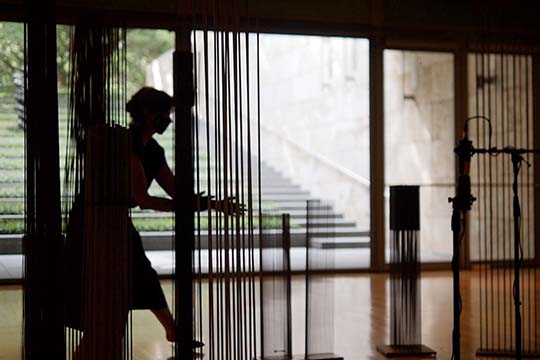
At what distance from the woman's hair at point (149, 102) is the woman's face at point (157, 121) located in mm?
16

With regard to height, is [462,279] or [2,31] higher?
[2,31]

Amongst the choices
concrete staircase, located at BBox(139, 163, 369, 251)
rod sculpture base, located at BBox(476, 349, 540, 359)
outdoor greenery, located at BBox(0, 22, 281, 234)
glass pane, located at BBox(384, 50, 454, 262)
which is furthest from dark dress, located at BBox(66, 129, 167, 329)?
glass pane, located at BBox(384, 50, 454, 262)

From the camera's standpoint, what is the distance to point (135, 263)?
302cm

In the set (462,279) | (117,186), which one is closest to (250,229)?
(117,186)

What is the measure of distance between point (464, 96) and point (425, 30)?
69 cm

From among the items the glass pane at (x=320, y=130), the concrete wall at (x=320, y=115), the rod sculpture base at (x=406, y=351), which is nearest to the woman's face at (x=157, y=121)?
the rod sculpture base at (x=406, y=351)

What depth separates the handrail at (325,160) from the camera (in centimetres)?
765

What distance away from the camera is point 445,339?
3.79 metres

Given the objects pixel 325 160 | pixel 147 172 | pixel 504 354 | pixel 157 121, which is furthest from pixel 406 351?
pixel 325 160

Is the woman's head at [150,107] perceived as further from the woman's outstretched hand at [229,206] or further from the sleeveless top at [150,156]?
the woman's outstretched hand at [229,206]

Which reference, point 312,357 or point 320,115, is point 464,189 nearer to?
point 312,357

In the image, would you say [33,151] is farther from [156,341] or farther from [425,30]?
[425,30]

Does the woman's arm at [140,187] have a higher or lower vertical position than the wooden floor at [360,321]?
higher

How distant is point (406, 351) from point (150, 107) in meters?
1.53
